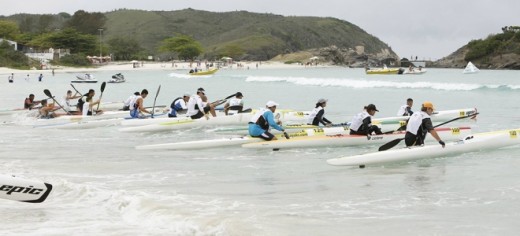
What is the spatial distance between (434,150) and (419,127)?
0.65 metres

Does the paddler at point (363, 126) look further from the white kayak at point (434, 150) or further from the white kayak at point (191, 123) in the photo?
the white kayak at point (191, 123)

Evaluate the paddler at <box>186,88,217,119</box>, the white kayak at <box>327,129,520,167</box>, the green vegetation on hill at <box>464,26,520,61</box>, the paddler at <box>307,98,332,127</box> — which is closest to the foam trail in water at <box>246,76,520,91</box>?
the paddler at <box>186,88,217,119</box>

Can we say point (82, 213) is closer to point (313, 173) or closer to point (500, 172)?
point (313, 173)

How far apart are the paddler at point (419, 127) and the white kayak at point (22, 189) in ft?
25.2

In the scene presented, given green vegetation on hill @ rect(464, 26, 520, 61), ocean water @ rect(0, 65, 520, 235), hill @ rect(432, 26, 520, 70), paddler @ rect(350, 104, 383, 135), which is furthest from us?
green vegetation on hill @ rect(464, 26, 520, 61)

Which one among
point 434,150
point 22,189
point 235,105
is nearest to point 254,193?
point 22,189

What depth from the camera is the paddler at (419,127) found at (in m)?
13.9

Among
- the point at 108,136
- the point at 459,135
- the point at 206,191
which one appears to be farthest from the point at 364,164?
the point at 108,136

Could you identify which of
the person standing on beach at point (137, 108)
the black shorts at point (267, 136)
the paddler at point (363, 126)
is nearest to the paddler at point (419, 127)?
the paddler at point (363, 126)

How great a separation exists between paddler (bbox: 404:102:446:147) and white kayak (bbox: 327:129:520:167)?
23cm

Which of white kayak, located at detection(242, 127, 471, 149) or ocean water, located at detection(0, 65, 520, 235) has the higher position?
white kayak, located at detection(242, 127, 471, 149)

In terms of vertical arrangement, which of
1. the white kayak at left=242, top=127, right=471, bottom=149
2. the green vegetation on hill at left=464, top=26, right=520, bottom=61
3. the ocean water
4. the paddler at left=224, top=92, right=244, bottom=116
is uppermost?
the green vegetation on hill at left=464, top=26, right=520, bottom=61

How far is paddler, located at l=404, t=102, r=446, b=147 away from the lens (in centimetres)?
1386

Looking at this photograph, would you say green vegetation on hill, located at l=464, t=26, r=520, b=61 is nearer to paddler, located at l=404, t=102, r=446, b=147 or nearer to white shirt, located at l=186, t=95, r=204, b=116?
white shirt, located at l=186, t=95, r=204, b=116
